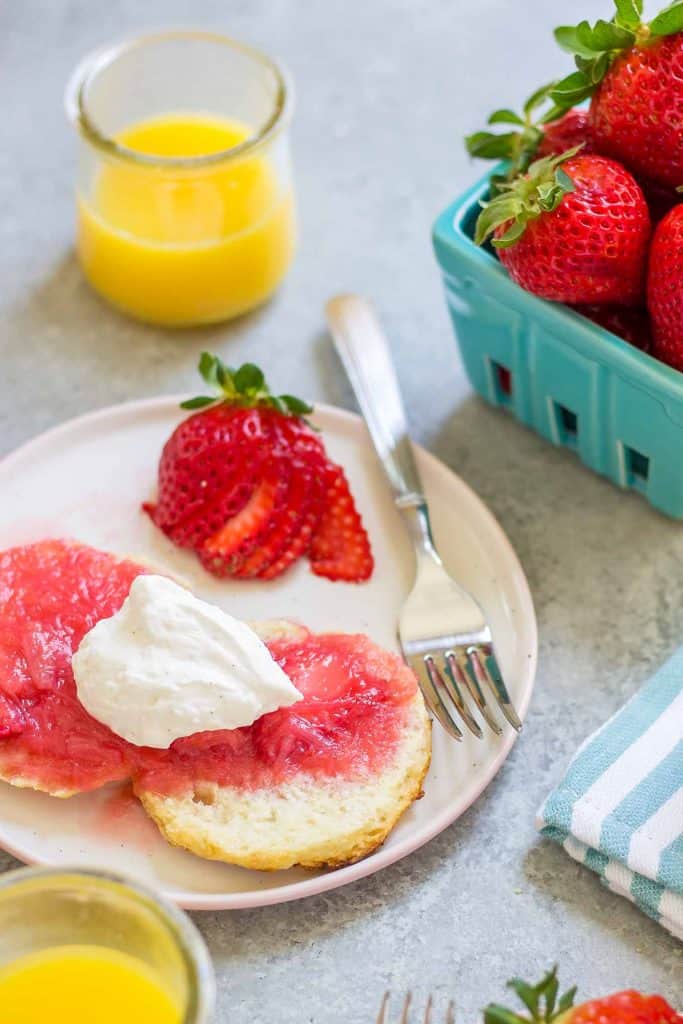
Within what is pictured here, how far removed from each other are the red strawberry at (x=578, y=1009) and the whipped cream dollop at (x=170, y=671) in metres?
0.43

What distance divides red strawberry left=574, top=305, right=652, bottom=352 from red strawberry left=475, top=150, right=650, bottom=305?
0.06m

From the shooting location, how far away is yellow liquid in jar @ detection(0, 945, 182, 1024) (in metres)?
1.24

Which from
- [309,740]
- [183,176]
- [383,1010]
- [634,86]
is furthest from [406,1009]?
[183,176]

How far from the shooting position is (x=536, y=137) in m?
1.78

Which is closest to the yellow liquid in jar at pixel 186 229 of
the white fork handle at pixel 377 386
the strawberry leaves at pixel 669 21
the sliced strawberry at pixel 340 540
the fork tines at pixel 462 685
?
the white fork handle at pixel 377 386

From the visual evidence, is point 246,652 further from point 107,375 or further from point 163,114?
point 163,114

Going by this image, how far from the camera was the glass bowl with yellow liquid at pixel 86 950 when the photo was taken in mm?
1235

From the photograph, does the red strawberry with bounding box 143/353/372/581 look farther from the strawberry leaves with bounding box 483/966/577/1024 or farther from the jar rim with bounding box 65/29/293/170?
the strawberry leaves with bounding box 483/966/577/1024

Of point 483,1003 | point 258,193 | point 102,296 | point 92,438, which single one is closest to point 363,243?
point 258,193

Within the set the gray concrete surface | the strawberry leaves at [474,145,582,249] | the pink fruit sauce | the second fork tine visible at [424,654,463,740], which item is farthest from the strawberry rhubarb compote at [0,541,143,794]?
the strawberry leaves at [474,145,582,249]

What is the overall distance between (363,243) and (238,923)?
1.23 metres

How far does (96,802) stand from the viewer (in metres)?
1.55

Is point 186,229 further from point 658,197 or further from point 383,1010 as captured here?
point 383,1010

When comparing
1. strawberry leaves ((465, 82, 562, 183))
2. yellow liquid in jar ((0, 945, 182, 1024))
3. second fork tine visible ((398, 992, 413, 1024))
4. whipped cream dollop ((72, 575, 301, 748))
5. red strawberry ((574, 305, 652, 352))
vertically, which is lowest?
second fork tine visible ((398, 992, 413, 1024))
